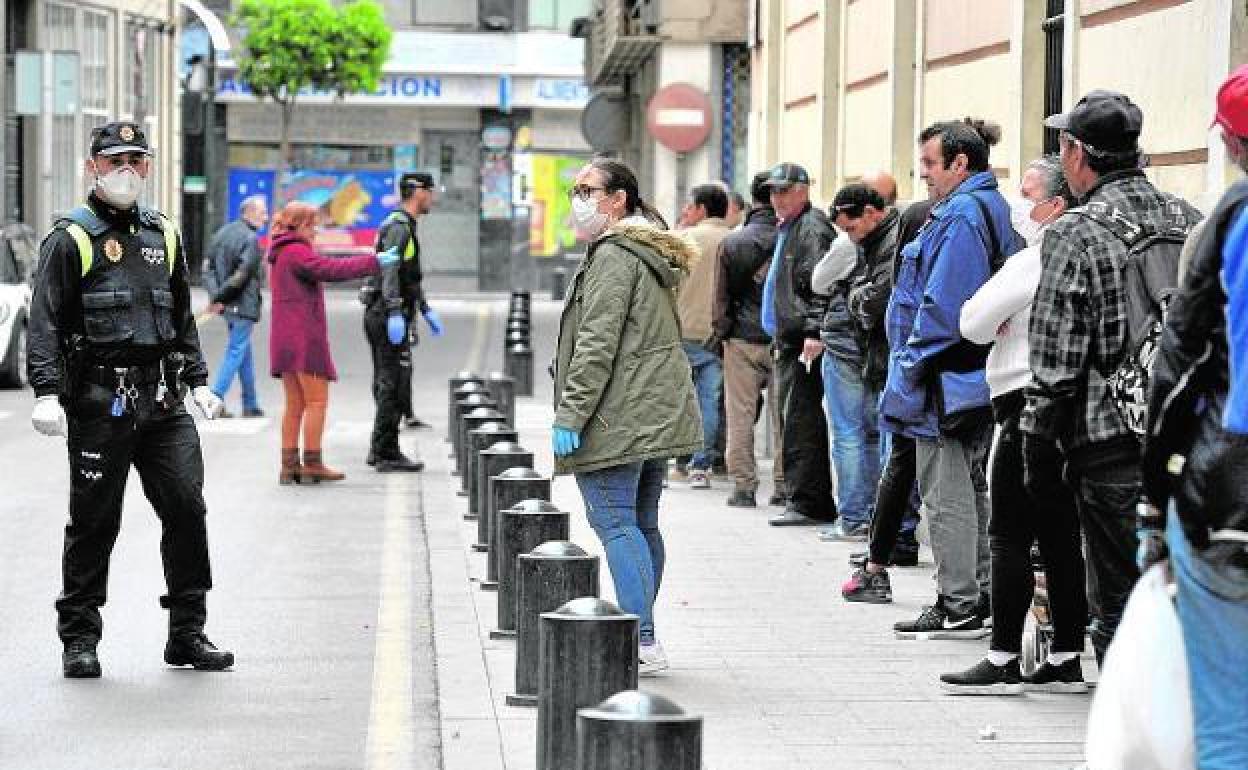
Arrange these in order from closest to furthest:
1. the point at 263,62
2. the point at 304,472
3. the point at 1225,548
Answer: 1. the point at 1225,548
2. the point at 304,472
3. the point at 263,62

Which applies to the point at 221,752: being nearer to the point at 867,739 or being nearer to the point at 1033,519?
the point at 867,739

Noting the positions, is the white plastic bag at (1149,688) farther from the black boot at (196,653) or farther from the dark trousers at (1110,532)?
the black boot at (196,653)

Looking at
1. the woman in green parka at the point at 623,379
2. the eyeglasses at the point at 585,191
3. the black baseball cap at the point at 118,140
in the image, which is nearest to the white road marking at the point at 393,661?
the woman in green parka at the point at 623,379

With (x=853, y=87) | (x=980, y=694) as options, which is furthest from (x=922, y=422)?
(x=853, y=87)

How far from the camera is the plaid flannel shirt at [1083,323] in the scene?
7.30 meters

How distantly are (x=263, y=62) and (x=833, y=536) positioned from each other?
139 ft

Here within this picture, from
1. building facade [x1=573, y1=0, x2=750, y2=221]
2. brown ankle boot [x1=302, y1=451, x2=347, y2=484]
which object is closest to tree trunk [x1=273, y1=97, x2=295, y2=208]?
building facade [x1=573, y1=0, x2=750, y2=221]

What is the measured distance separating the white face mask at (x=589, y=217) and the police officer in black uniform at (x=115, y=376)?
1.45m

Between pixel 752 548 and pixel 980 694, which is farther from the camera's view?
pixel 752 548

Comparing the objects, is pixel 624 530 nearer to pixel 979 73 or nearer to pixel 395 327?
pixel 979 73

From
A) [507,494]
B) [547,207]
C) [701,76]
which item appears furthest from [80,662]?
[547,207]

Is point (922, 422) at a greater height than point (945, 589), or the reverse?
point (922, 422)

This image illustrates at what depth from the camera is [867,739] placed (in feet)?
25.6

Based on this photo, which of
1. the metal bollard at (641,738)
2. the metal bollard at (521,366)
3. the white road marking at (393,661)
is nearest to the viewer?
the metal bollard at (641,738)
